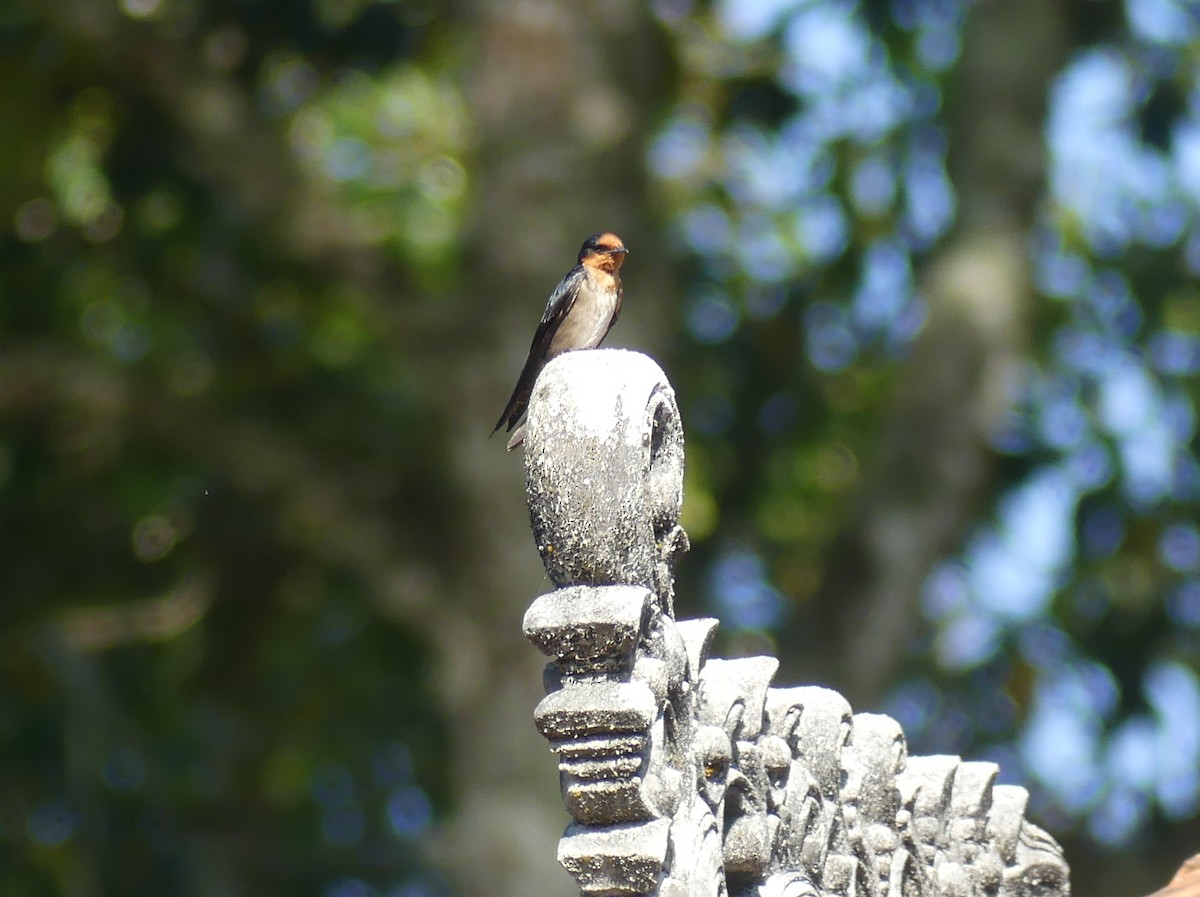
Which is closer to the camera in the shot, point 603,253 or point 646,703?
point 646,703

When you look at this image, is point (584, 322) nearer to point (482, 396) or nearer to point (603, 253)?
point (603, 253)

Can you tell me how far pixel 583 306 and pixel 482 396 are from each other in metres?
4.02

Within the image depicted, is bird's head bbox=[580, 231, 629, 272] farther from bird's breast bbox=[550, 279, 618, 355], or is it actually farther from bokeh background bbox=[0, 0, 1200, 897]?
bokeh background bbox=[0, 0, 1200, 897]

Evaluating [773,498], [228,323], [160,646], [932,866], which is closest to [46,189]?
[228,323]

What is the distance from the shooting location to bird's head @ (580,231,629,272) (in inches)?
204

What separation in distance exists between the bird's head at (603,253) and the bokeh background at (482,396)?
301cm

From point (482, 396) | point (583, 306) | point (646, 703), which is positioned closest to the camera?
point (646, 703)

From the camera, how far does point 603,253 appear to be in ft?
17.0

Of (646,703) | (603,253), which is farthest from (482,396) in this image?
(646,703)

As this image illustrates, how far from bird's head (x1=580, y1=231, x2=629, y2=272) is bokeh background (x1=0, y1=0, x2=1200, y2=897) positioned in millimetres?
3008

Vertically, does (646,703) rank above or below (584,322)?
below

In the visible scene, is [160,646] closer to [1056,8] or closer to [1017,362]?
[1017,362]

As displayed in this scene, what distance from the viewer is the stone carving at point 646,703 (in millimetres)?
2029

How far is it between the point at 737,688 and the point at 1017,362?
7147 mm
